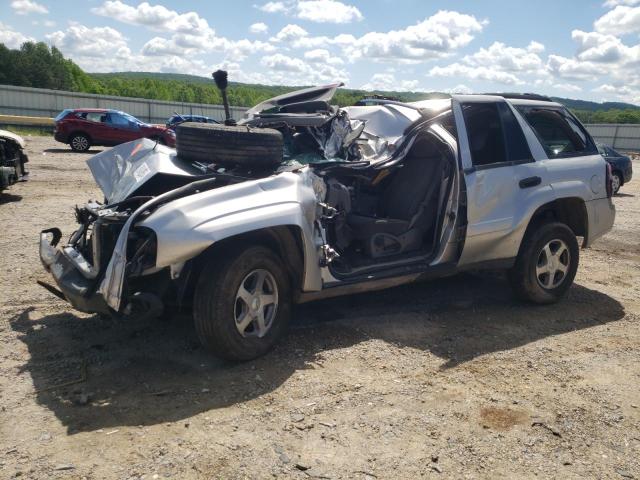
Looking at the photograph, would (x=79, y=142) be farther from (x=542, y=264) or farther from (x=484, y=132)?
(x=542, y=264)

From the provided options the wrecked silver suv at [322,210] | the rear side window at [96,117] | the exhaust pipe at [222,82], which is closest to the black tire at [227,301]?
the wrecked silver suv at [322,210]

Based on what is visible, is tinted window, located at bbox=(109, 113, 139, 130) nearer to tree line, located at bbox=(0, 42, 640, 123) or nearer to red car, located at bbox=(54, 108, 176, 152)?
red car, located at bbox=(54, 108, 176, 152)

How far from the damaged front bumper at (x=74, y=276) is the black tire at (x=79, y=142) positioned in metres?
16.5

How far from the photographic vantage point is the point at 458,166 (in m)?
4.87

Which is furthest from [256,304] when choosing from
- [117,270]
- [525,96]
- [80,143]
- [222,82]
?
[80,143]

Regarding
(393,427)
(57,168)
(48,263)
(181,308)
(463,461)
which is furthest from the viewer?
(57,168)

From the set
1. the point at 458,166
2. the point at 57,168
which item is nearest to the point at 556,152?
the point at 458,166

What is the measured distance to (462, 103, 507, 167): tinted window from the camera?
16.9 feet

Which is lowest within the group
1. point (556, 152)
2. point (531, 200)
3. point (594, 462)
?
point (594, 462)

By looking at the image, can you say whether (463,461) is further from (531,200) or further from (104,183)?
(104,183)

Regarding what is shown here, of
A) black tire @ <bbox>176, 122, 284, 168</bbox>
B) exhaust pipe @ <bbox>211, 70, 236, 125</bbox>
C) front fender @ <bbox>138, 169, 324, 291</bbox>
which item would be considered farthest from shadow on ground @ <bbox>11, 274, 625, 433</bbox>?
exhaust pipe @ <bbox>211, 70, 236, 125</bbox>

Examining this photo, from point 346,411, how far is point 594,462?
1.36 m

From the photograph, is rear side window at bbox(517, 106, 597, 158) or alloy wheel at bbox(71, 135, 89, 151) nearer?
rear side window at bbox(517, 106, 597, 158)

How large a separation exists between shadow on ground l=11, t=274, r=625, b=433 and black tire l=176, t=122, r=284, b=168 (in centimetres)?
136
